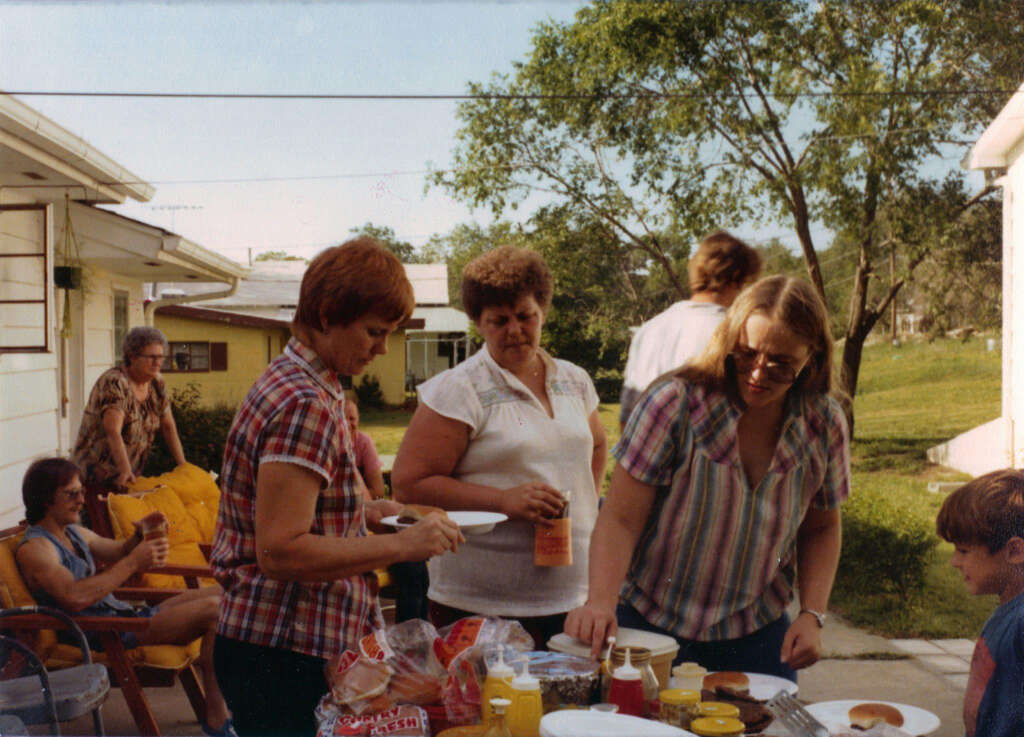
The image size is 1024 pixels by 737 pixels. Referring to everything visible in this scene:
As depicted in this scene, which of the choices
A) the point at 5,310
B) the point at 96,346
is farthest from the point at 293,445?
the point at 96,346

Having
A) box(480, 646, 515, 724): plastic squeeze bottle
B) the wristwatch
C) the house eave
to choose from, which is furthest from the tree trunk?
box(480, 646, 515, 724): plastic squeeze bottle

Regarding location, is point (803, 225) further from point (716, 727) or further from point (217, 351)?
point (217, 351)

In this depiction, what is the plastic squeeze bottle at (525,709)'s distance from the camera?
127cm

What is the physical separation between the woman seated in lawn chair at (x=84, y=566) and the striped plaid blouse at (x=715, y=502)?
1595mm

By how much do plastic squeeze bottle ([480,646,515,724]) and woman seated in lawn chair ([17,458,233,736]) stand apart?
65.2 inches

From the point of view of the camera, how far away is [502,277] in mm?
2039

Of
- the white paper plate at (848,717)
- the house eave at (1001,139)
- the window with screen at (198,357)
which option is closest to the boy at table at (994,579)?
the white paper plate at (848,717)

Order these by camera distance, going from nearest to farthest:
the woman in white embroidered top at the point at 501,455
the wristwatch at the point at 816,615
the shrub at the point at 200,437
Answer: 1. the wristwatch at the point at 816,615
2. the woman in white embroidered top at the point at 501,455
3. the shrub at the point at 200,437

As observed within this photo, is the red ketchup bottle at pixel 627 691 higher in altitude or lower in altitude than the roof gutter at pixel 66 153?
lower

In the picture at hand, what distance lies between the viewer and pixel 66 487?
293 centimetres

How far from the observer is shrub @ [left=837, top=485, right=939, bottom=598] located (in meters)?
5.62

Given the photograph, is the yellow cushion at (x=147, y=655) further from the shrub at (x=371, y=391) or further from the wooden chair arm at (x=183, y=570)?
the shrub at (x=371, y=391)

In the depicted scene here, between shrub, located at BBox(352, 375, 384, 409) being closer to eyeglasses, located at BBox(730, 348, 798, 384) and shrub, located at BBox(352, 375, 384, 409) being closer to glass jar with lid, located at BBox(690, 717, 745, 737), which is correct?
eyeglasses, located at BBox(730, 348, 798, 384)

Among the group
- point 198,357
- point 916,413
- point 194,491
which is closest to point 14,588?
point 194,491
